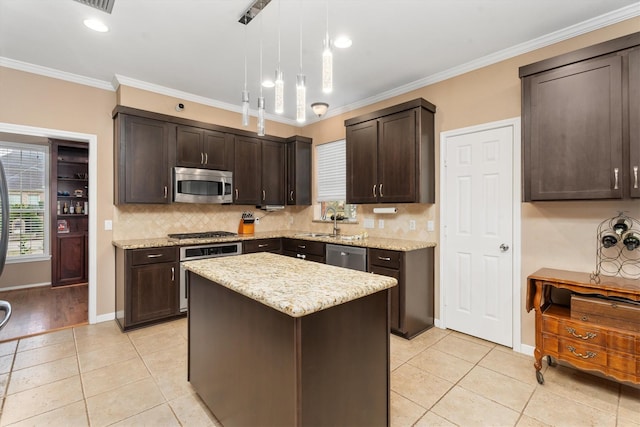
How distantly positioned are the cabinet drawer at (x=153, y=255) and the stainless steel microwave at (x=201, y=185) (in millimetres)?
667

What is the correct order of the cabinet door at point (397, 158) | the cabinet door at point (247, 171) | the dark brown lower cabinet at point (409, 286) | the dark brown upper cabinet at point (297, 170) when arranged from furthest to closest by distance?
the dark brown upper cabinet at point (297, 170) → the cabinet door at point (247, 171) → the cabinet door at point (397, 158) → the dark brown lower cabinet at point (409, 286)

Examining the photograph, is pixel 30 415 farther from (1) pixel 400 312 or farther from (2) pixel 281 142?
(2) pixel 281 142

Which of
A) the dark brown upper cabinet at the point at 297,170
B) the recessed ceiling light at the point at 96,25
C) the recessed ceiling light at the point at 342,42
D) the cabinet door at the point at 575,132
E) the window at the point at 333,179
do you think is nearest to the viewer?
the cabinet door at the point at 575,132

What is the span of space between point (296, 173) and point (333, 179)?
0.61 metres

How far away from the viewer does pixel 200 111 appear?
171 inches

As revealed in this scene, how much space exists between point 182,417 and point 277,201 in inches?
130

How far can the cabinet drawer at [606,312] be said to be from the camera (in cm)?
204

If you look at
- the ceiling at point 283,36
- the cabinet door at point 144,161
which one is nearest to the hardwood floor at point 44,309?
the cabinet door at point 144,161

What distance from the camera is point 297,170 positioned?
4977 millimetres

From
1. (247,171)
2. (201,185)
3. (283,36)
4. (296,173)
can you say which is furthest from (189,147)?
(283,36)

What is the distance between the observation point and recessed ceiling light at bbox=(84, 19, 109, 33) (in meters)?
2.55

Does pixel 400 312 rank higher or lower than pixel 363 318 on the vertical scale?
lower

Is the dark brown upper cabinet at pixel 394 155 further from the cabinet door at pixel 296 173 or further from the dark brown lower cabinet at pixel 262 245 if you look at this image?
the dark brown lower cabinet at pixel 262 245

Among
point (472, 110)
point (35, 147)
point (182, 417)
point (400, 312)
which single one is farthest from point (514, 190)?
point (35, 147)
